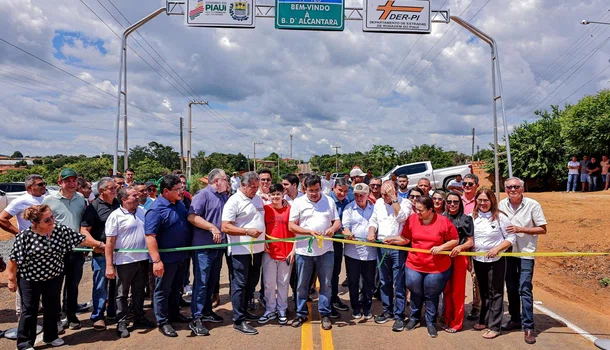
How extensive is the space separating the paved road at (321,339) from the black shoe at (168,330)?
63 mm

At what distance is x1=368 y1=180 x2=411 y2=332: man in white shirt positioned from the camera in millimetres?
5508

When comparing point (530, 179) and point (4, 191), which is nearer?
point (4, 191)

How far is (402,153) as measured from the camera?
5694 cm

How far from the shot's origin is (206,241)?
17.4 feet

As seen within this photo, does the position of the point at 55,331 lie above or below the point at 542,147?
below

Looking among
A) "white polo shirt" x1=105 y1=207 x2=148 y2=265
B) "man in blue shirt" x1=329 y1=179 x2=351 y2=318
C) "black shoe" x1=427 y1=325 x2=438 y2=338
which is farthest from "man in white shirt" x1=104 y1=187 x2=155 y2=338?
"black shoe" x1=427 y1=325 x2=438 y2=338

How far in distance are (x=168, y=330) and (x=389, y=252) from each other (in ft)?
9.75

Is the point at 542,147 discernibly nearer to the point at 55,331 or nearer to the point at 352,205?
the point at 352,205

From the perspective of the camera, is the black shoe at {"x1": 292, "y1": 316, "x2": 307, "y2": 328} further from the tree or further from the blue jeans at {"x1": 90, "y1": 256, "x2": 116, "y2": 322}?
the tree

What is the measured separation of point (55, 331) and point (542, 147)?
24361 mm

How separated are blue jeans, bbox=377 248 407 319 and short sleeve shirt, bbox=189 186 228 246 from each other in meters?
2.19

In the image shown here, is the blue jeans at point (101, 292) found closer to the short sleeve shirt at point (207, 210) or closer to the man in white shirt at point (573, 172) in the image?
the short sleeve shirt at point (207, 210)

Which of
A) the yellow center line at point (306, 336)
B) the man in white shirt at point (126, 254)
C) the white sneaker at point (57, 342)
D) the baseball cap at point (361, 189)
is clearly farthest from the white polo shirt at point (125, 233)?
the baseball cap at point (361, 189)

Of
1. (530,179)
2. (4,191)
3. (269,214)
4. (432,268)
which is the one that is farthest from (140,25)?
(530,179)
